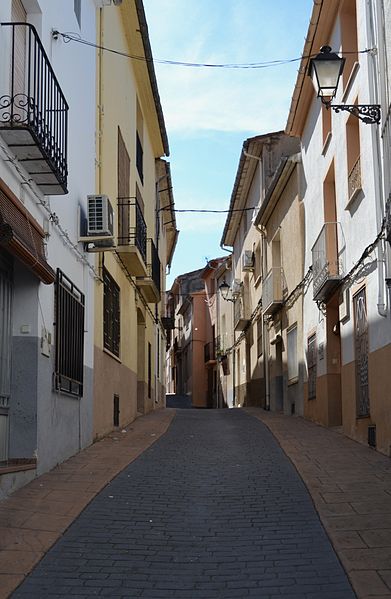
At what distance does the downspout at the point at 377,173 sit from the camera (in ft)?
34.5

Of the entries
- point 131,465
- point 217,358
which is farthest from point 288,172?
point 217,358

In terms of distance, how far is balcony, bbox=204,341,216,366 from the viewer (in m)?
41.2

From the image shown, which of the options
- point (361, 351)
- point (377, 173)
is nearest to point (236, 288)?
point (361, 351)

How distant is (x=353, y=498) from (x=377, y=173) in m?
4.65

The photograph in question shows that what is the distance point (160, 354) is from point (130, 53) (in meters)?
12.6

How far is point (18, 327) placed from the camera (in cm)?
870

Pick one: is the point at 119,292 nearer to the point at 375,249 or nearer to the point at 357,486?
the point at 375,249

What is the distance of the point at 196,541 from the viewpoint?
6.68m

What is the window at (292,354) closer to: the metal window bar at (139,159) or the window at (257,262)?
the window at (257,262)

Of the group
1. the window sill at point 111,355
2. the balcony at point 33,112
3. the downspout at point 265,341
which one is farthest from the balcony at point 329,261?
the downspout at point 265,341

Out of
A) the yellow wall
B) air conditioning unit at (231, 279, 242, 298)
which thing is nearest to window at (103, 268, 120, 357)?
the yellow wall

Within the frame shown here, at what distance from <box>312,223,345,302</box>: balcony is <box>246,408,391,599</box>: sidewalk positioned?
2533 mm

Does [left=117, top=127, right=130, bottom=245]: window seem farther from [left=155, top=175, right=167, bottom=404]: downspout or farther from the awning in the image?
[left=155, top=175, right=167, bottom=404]: downspout

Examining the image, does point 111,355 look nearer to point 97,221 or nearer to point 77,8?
point 97,221
